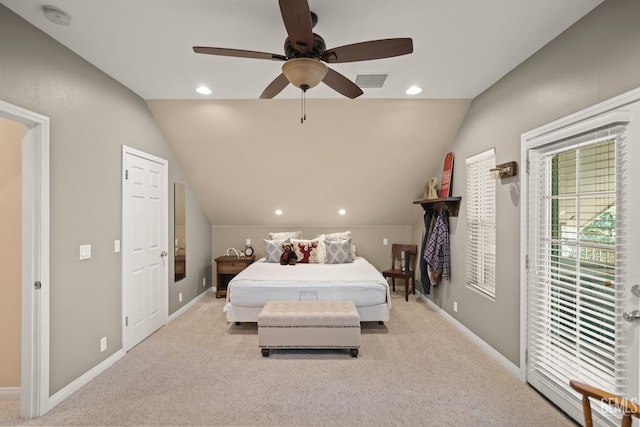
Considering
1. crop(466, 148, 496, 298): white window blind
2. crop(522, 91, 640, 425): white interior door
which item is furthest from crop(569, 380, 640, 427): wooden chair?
crop(466, 148, 496, 298): white window blind

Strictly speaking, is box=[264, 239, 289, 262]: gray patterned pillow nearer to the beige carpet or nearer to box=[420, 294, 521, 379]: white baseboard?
the beige carpet

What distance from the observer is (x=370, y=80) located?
3125mm

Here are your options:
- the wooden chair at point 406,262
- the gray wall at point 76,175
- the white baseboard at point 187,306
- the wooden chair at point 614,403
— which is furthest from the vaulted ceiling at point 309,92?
the wooden chair at point 614,403

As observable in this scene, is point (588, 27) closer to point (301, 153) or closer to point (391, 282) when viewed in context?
point (301, 153)

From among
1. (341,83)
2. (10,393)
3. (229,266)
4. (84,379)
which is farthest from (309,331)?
(229,266)

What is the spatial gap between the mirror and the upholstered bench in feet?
6.05

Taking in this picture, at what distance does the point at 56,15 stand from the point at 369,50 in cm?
205

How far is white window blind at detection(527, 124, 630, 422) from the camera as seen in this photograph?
1881 mm

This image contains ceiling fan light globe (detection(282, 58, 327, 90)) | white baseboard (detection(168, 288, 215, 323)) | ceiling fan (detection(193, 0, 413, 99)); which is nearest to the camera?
ceiling fan (detection(193, 0, 413, 99))

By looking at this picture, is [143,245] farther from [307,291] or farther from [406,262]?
[406,262]

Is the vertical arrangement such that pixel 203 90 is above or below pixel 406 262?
above

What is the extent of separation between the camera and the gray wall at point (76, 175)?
221 centimetres

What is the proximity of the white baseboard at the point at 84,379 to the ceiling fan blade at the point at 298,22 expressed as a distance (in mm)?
3013

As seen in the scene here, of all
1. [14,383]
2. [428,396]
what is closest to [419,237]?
[428,396]
